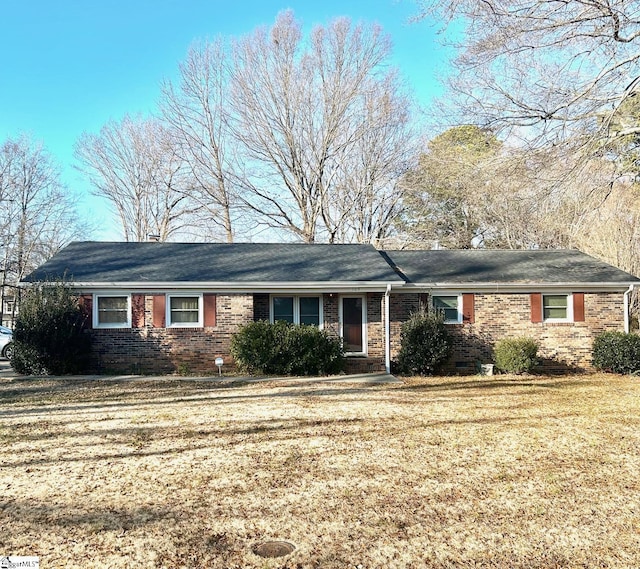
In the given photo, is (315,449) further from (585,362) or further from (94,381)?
(585,362)

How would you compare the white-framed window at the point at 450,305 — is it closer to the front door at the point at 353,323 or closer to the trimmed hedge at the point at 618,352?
the front door at the point at 353,323

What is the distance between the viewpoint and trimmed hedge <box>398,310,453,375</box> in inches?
557

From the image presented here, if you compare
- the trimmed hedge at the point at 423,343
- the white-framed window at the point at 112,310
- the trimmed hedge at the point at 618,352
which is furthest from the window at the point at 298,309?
the trimmed hedge at the point at 618,352

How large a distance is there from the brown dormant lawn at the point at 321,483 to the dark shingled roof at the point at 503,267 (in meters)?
6.45

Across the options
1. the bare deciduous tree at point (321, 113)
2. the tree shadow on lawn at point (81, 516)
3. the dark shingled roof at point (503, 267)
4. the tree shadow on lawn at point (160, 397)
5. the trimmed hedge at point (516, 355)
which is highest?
the bare deciduous tree at point (321, 113)

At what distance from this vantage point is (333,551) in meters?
3.84

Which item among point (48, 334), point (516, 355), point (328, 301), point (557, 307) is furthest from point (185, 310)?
point (557, 307)

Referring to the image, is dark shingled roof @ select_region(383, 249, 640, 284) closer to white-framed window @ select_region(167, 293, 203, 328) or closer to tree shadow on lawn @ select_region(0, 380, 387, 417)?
tree shadow on lawn @ select_region(0, 380, 387, 417)

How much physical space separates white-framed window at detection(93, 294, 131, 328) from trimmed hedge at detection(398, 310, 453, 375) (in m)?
7.26

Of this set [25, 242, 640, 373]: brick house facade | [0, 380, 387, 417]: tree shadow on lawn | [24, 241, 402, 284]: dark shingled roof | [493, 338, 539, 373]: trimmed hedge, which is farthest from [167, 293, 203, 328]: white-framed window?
[493, 338, 539, 373]: trimmed hedge

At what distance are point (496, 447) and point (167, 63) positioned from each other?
25.4 meters

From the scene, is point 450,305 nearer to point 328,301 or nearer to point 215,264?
point 328,301

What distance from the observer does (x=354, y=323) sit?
15.2m

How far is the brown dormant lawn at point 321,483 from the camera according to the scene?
388 centimetres
